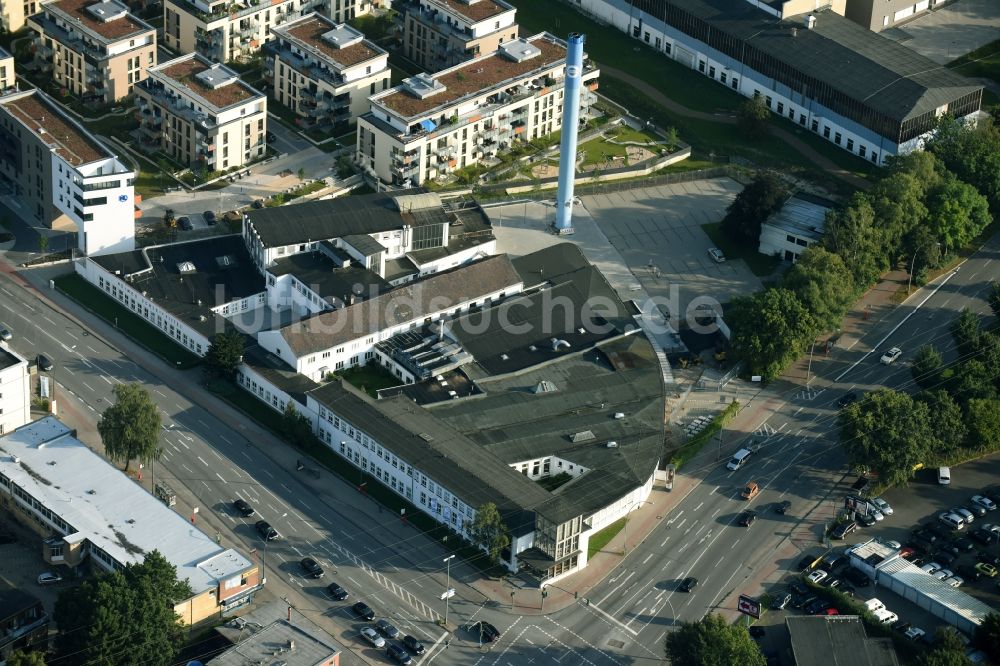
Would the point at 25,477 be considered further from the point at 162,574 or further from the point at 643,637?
the point at 643,637

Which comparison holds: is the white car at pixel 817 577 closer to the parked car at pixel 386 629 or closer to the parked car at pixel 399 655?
the parked car at pixel 399 655

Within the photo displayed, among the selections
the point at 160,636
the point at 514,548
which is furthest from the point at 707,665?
the point at 160,636

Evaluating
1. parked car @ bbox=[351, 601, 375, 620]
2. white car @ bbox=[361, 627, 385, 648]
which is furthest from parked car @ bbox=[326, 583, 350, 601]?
white car @ bbox=[361, 627, 385, 648]

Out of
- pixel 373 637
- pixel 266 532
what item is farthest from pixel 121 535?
pixel 373 637

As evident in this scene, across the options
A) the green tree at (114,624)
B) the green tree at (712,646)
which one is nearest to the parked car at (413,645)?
the green tree at (114,624)

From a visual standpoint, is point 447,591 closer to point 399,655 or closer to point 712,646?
point 399,655

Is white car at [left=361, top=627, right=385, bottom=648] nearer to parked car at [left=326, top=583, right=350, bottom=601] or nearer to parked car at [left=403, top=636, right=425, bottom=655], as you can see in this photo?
parked car at [left=403, top=636, right=425, bottom=655]
